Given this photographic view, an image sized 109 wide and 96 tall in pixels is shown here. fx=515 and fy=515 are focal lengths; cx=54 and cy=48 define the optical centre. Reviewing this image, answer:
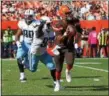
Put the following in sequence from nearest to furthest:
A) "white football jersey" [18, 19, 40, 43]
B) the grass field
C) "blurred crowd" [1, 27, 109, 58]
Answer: the grass field < "white football jersey" [18, 19, 40, 43] < "blurred crowd" [1, 27, 109, 58]

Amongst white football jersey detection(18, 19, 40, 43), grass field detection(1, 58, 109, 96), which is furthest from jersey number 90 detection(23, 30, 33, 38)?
grass field detection(1, 58, 109, 96)

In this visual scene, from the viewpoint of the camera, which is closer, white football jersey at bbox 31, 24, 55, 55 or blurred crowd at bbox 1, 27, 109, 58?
white football jersey at bbox 31, 24, 55, 55

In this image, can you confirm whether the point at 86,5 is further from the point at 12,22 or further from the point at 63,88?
the point at 63,88

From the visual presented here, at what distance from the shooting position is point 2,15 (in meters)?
25.0

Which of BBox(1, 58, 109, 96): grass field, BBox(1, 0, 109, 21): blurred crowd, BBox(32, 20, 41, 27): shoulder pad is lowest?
BBox(1, 0, 109, 21): blurred crowd

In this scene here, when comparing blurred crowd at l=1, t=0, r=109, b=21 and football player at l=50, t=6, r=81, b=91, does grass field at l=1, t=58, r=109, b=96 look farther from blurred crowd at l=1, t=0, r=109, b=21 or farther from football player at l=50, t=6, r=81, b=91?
blurred crowd at l=1, t=0, r=109, b=21

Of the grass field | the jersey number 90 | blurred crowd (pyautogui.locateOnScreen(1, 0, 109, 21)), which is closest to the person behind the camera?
the grass field

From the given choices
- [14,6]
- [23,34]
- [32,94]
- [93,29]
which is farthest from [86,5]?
[32,94]

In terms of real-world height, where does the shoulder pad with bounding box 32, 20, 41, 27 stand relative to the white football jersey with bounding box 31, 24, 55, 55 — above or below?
above

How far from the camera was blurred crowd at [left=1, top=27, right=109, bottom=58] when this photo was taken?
76.0ft

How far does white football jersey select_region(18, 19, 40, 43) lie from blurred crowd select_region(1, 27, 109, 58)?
11.9 meters

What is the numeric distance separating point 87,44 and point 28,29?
13.2 meters

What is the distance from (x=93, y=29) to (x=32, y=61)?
12.7 metres

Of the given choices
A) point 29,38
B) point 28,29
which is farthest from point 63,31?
point 29,38
